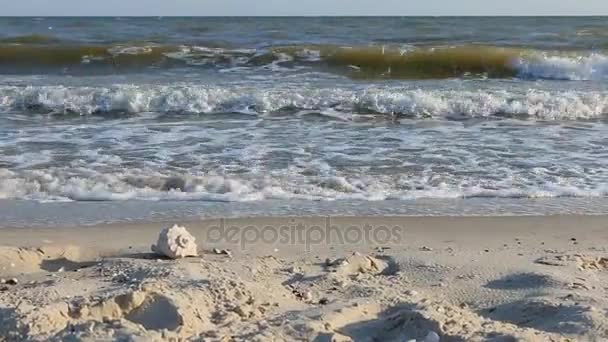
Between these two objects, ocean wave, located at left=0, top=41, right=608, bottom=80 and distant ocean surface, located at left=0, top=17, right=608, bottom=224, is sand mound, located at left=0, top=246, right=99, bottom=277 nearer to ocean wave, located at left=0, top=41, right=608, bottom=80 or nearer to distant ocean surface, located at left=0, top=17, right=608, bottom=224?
distant ocean surface, located at left=0, top=17, right=608, bottom=224

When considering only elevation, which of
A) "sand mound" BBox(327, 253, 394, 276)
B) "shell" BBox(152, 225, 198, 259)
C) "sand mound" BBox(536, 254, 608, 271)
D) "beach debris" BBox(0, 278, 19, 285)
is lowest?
"sand mound" BBox(536, 254, 608, 271)

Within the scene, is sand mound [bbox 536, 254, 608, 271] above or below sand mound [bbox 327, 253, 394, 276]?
below

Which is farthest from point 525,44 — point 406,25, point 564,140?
point 564,140

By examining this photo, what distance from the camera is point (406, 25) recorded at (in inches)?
1076

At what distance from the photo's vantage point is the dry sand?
2.60m

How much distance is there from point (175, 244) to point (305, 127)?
498cm

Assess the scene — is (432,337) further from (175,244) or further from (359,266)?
(175,244)

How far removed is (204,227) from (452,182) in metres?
2.12

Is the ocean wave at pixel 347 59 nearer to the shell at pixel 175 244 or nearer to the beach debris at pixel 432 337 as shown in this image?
the shell at pixel 175 244

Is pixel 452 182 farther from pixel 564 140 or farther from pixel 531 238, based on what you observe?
pixel 564 140
